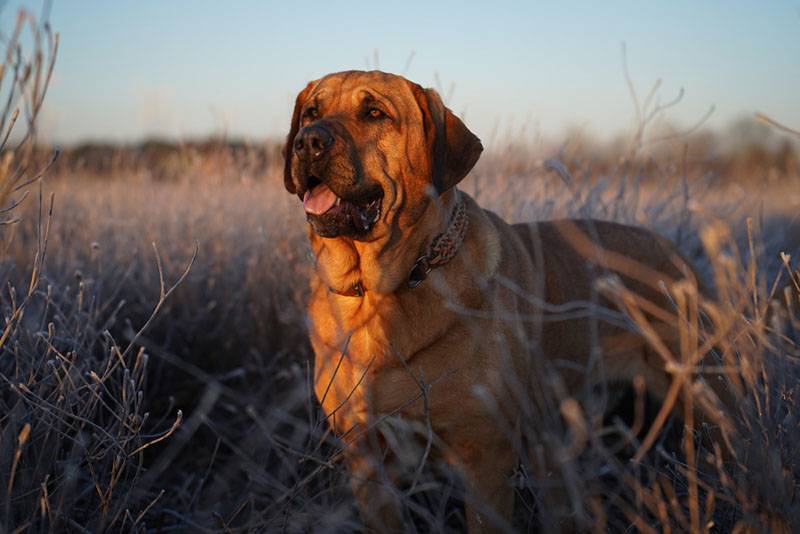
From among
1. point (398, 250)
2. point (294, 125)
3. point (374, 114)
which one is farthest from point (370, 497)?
→ point (294, 125)

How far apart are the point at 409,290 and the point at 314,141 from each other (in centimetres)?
70

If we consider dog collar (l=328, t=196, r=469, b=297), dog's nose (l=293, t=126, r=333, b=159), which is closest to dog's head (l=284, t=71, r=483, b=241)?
dog's nose (l=293, t=126, r=333, b=159)

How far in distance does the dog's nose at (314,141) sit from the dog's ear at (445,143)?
1.45 ft

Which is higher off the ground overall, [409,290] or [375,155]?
[375,155]

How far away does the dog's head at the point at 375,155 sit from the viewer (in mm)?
2701

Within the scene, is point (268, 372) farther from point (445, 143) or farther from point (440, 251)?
point (445, 143)

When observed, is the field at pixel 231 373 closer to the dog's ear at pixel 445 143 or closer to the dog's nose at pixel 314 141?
the dog's ear at pixel 445 143

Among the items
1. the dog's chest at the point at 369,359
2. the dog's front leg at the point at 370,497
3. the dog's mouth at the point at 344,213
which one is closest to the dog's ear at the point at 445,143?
the dog's mouth at the point at 344,213

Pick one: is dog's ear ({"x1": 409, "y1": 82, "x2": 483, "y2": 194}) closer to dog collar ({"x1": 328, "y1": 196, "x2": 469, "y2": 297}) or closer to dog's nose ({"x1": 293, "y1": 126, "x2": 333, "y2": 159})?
dog collar ({"x1": 328, "y1": 196, "x2": 469, "y2": 297})

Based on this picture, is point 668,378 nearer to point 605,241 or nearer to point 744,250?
point 605,241

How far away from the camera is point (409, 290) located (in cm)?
272

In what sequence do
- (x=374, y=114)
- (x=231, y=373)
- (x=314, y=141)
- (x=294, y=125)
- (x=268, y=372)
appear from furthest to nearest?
(x=268, y=372) → (x=231, y=373) → (x=294, y=125) → (x=374, y=114) → (x=314, y=141)

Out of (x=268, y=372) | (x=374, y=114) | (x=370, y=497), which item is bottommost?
(x=268, y=372)

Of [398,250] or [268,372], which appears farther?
[268,372]
